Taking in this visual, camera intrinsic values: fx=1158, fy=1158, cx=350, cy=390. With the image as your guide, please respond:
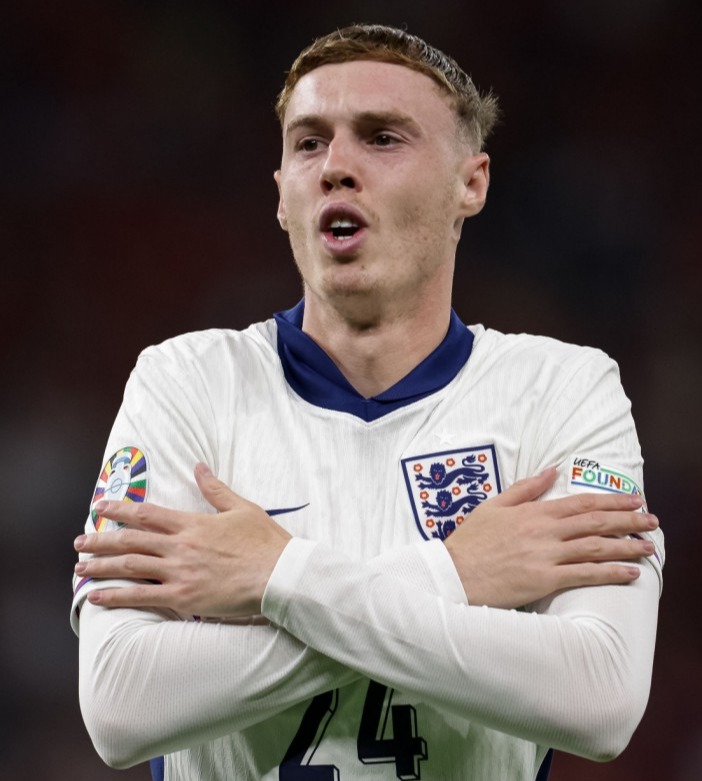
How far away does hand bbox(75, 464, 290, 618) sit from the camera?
184cm

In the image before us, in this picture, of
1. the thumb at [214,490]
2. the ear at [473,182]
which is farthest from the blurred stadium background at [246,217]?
the thumb at [214,490]

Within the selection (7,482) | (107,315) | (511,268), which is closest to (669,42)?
(511,268)

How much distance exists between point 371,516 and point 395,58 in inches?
37.9

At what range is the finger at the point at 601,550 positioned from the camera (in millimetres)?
1941

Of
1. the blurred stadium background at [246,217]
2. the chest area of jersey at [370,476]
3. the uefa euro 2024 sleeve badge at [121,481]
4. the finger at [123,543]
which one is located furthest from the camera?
the blurred stadium background at [246,217]

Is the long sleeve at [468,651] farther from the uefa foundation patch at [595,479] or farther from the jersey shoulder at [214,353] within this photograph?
the jersey shoulder at [214,353]

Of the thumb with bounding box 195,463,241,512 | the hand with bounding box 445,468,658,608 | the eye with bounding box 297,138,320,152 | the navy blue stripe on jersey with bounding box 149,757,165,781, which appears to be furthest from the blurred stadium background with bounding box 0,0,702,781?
the hand with bounding box 445,468,658,608

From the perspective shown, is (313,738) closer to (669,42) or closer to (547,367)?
(547,367)

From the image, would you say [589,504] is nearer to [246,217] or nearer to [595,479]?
[595,479]

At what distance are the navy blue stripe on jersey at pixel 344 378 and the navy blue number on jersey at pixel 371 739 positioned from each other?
57 centimetres

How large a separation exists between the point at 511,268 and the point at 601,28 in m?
1.17

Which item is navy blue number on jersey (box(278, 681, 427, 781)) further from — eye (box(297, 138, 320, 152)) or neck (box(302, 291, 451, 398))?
eye (box(297, 138, 320, 152))

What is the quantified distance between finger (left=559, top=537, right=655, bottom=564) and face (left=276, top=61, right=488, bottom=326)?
26.5 inches

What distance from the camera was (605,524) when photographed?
1979mm
